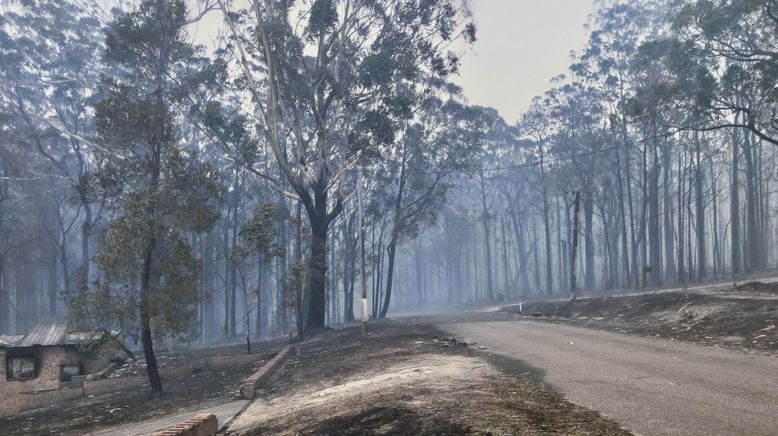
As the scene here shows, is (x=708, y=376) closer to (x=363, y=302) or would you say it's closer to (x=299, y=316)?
(x=363, y=302)

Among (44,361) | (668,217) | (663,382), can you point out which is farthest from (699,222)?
(44,361)

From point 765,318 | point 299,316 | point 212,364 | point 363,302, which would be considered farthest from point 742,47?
point 212,364

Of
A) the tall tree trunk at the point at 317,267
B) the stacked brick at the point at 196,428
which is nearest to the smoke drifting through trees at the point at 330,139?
the tall tree trunk at the point at 317,267

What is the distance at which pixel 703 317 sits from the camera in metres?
18.1

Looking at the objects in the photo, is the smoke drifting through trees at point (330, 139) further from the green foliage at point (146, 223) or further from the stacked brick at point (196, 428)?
the stacked brick at point (196, 428)

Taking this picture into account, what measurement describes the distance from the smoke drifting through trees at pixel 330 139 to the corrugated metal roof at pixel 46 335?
1.26 metres

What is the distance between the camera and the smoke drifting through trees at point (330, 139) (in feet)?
78.6

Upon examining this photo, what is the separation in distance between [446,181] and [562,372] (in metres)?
36.0

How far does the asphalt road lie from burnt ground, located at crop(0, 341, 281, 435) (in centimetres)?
727

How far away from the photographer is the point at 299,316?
27172mm

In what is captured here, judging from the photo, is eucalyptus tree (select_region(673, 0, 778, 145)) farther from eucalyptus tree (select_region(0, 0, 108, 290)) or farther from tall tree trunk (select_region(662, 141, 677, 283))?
eucalyptus tree (select_region(0, 0, 108, 290))

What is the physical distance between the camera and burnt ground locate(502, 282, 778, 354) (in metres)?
15.0

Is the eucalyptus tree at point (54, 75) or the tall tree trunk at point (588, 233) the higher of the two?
Answer: the eucalyptus tree at point (54, 75)

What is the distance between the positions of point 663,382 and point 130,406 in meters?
13.7
